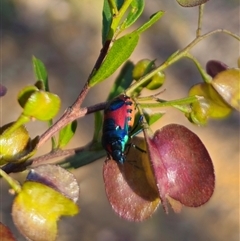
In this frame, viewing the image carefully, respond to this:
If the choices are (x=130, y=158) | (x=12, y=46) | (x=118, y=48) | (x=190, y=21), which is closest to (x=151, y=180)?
(x=130, y=158)

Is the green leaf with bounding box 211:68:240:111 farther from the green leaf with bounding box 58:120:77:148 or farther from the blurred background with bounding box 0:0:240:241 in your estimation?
the blurred background with bounding box 0:0:240:241

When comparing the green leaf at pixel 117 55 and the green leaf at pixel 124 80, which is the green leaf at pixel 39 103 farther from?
the green leaf at pixel 124 80

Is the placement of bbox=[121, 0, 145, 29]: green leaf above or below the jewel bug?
above

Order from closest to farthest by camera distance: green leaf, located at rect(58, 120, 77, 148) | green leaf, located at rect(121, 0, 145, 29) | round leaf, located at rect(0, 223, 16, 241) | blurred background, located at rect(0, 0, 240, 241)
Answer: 1. round leaf, located at rect(0, 223, 16, 241)
2. green leaf, located at rect(121, 0, 145, 29)
3. green leaf, located at rect(58, 120, 77, 148)
4. blurred background, located at rect(0, 0, 240, 241)

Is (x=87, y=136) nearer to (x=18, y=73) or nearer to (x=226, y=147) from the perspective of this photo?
(x=18, y=73)

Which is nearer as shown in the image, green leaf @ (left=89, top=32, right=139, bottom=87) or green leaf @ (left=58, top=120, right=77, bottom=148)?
green leaf @ (left=89, top=32, right=139, bottom=87)

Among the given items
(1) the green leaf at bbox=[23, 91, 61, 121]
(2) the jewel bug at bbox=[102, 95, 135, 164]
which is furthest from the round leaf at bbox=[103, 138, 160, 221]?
(1) the green leaf at bbox=[23, 91, 61, 121]

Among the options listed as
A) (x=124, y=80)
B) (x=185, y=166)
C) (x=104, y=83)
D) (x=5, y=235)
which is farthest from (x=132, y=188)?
(x=104, y=83)
